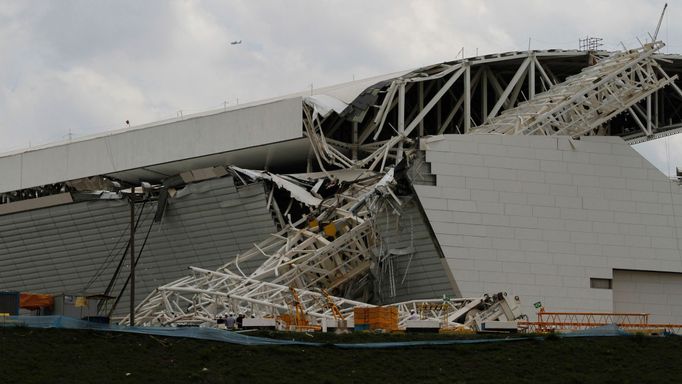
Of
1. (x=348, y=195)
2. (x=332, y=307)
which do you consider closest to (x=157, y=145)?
(x=348, y=195)

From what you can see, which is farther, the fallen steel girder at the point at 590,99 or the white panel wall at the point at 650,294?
the fallen steel girder at the point at 590,99

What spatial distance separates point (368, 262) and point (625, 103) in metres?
18.3

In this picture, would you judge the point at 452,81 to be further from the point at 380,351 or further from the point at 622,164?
the point at 380,351

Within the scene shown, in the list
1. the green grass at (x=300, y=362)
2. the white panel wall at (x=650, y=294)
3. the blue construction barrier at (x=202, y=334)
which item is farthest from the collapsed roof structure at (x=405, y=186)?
the green grass at (x=300, y=362)

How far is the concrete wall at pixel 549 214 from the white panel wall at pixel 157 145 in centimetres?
1551

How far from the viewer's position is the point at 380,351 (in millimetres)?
60656

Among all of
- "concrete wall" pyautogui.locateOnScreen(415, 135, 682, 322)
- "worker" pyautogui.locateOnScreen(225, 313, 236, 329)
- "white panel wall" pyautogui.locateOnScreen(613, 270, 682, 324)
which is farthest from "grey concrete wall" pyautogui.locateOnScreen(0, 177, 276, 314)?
"white panel wall" pyautogui.locateOnScreen(613, 270, 682, 324)

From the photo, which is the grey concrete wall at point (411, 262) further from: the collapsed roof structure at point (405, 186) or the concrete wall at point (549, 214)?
the concrete wall at point (549, 214)

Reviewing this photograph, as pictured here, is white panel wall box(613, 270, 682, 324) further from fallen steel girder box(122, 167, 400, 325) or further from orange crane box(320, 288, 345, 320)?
orange crane box(320, 288, 345, 320)

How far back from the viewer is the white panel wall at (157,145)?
95.9m

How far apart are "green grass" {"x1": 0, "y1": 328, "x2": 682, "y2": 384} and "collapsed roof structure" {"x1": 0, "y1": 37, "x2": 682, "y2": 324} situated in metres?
18.3

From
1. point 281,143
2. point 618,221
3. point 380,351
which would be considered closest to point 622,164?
point 618,221

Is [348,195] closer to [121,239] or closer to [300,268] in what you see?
[300,268]

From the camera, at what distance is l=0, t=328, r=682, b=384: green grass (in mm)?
55344
